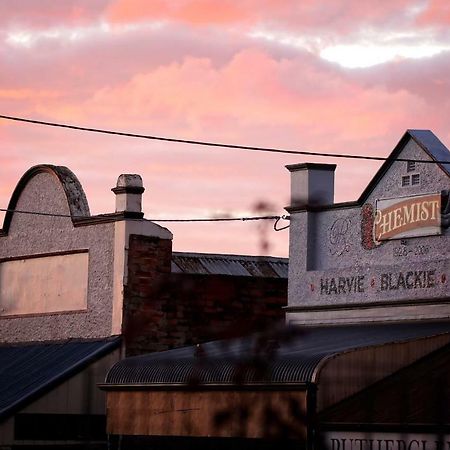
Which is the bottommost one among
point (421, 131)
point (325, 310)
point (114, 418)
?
point (114, 418)

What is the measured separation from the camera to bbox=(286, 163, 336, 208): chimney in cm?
2195

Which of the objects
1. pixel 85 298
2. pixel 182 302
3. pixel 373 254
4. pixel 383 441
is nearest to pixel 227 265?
pixel 182 302

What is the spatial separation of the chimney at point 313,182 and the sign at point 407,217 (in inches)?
52.1

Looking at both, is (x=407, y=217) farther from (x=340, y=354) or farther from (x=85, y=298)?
(x=85, y=298)

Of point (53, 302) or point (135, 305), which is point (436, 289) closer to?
point (135, 305)

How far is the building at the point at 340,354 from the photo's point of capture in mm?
17344

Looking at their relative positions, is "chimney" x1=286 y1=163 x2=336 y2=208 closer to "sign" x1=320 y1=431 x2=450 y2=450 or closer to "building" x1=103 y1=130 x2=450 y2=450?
"building" x1=103 y1=130 x2=450 y2=450

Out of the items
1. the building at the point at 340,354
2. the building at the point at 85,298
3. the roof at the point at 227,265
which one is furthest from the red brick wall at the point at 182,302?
the building at the point at 340,354

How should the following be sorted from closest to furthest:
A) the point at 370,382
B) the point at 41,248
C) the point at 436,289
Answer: the point at 370,382
the point at 436,289
the point at 41,248

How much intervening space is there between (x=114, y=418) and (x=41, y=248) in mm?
6061

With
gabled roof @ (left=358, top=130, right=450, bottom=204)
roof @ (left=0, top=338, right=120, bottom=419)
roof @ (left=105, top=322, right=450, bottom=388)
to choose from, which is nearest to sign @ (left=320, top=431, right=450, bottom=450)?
roof @ (left=105, top=322, right=450, bottom=388)

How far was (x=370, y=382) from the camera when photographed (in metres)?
18.0

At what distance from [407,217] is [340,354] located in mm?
3391

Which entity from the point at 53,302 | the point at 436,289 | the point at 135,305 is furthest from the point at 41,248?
the point at 436,289
